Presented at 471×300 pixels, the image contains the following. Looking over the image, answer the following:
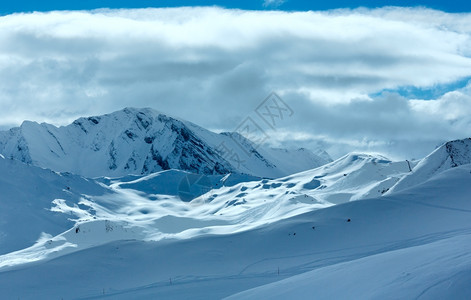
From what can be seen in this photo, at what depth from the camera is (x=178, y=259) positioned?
23234mm

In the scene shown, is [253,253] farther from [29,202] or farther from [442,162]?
[29,202]

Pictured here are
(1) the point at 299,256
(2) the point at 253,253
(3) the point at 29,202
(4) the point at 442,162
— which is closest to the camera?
(1) the point at 299,256

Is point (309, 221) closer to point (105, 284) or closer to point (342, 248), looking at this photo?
point (342, 248)

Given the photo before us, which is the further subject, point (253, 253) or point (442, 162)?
point (442, 162)

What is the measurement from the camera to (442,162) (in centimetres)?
4122

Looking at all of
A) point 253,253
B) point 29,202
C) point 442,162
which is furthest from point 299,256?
A: point 29,202

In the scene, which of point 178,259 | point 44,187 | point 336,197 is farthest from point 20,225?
point 178,259

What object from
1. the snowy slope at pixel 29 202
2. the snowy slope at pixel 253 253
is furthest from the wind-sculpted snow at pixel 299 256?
the snowy slope at pixel 29 202

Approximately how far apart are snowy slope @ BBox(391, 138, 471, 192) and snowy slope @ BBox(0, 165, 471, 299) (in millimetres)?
11429

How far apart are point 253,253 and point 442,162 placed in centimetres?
2260

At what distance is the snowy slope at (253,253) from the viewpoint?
19.9 m

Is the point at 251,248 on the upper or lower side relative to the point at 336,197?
lower

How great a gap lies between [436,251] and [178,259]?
1235cm

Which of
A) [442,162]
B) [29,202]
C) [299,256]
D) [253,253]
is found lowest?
[299,256]
